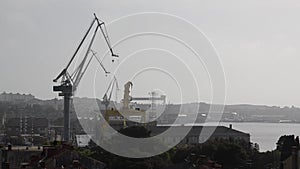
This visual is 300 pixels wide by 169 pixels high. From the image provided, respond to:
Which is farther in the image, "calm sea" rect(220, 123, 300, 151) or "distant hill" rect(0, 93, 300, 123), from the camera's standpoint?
"distant hill" rect(0, 93, 300, 123)

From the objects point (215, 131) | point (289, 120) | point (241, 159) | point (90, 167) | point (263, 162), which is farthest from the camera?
point (289, 120)

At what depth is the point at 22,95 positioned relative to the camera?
17412 cm

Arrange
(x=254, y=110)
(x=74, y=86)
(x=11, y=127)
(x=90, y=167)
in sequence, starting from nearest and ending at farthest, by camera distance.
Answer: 1. (x=90, y=167)
2. (x=74, y=86)
3. (x=11, y=127)
4. (x=254, y=110)

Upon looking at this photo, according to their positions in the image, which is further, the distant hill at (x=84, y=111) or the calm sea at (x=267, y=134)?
the distant hill at (x=84, y=111)

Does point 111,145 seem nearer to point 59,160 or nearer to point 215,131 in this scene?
point 59,160

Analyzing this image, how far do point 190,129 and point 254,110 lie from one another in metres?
124

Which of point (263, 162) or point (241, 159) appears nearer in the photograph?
point (241, 159)

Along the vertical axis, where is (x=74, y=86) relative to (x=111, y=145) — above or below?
above

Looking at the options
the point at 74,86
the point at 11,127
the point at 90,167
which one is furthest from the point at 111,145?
the point at 11,127

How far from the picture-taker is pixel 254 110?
598 feet

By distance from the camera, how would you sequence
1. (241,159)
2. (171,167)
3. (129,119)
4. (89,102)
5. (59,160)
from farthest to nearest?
(89,102)
(129,119)
(241,159)
(171,167)
(59,160)

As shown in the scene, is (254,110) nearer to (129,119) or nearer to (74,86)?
(129,119)

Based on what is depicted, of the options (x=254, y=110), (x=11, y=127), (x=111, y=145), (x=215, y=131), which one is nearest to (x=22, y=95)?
(x=254, y=110)

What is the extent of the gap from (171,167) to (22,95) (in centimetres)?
15347
